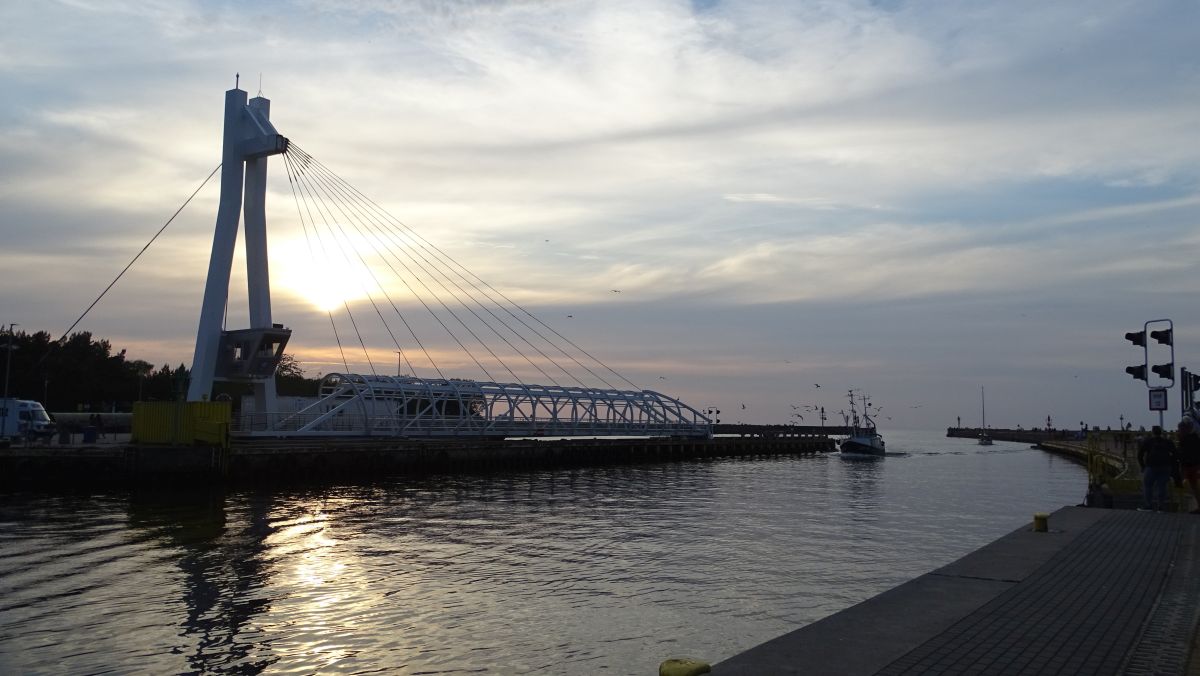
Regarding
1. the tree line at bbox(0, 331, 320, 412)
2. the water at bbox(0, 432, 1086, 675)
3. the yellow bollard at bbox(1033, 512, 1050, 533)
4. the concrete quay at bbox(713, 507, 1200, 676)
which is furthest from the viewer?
the tree line at bbox(0, 331, 320, 412)

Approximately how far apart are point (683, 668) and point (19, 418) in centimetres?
6127

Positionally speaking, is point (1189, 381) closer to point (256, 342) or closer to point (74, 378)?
point (256, 342)

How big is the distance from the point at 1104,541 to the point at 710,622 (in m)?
7.83

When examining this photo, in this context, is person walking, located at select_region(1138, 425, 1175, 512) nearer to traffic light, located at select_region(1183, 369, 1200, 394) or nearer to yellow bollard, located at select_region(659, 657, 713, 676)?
traffic light, located at select_region(1183, 369, 1200, 394)

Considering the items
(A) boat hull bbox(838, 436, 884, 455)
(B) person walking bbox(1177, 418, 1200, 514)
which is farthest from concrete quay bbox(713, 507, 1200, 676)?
(A) boat hull bbox(838, 436, 884, 455)

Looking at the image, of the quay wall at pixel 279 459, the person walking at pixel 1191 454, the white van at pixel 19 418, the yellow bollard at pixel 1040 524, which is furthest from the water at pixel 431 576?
the white van at pixel 19 418

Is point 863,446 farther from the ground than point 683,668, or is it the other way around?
point 683,668

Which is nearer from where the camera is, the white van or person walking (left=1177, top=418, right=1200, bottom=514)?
person walking (left=1177, top=418, right=1200, bottom=514)

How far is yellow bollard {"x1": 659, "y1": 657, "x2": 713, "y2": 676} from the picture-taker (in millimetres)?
7974

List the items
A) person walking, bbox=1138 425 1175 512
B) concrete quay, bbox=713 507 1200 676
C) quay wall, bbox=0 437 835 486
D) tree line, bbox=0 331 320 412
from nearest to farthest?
concrete quay, bbox=713 507 1200 676 < person walking, bbox=1138 425 1175 512 < quay wall, bbox=0 437 835 486 < tree line, bbox=0 331 320 412

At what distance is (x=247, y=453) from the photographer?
46.2m

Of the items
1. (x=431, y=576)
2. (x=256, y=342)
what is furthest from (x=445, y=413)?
(x=431, y=576)

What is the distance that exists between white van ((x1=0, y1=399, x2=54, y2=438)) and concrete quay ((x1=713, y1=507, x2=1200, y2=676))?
2105 inches

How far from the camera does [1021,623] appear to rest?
10195mm
